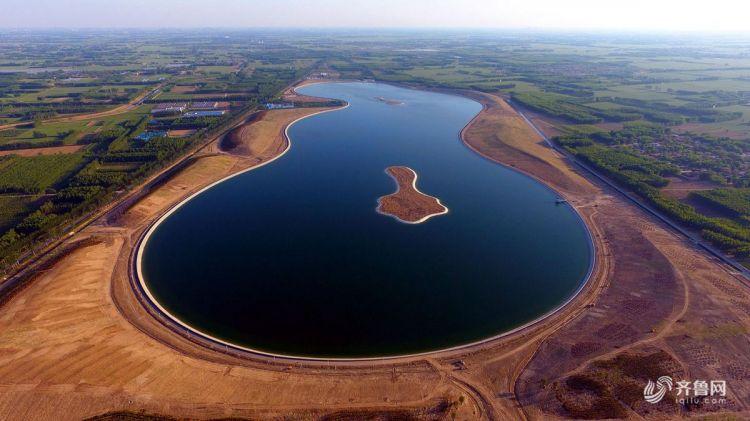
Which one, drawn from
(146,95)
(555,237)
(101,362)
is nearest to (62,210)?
(101,362)

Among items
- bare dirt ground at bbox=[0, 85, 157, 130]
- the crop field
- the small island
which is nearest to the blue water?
the small island

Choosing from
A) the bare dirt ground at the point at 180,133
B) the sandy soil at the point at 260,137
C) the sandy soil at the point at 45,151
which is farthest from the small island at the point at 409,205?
the sandy soil at the point at 45,151

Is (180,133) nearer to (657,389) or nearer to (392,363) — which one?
(392,363)

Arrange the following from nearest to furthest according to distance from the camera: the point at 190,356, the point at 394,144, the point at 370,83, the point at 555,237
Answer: the point at 190,356 → the point at 555,237 → the point at 394,144 → the point at 370,83

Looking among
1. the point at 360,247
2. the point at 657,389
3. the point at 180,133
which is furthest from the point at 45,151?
the point at 657,389

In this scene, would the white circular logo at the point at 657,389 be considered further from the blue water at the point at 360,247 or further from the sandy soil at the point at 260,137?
the sandy soil at the point at 260,137

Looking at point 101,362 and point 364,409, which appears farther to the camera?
point 101,362

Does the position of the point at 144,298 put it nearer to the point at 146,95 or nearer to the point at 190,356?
the point at 190,356
